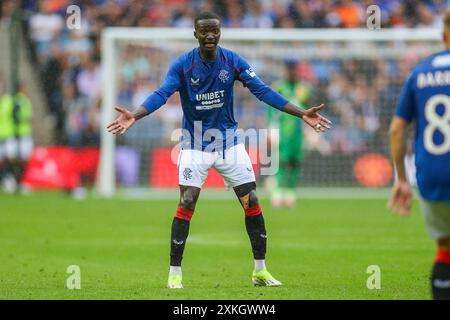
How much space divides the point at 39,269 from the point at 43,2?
20656 millimetres

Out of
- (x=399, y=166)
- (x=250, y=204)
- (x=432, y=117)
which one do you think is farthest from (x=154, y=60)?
(x=432, y=117)

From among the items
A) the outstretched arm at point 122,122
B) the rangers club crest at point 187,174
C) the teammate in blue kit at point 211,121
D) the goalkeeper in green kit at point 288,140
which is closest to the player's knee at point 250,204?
the teammate in blue kit at point 211,121

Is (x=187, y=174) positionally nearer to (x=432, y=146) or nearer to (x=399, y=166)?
(x=399, y=166)

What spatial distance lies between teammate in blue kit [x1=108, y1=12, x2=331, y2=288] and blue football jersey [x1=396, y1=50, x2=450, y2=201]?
107 inches

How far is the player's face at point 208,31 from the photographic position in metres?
10.0

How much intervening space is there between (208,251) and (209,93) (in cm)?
428

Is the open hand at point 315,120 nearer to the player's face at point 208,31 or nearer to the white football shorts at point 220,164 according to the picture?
the white football shorts at point 220,164

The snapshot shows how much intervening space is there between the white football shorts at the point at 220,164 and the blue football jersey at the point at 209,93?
71 mm

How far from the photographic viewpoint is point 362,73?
88.6ft

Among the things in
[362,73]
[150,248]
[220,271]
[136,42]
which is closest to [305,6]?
[362,73]

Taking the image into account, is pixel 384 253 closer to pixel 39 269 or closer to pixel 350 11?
pixel 39 269

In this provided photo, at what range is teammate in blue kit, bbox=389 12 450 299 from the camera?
7.25m

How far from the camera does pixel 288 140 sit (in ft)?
73.8
